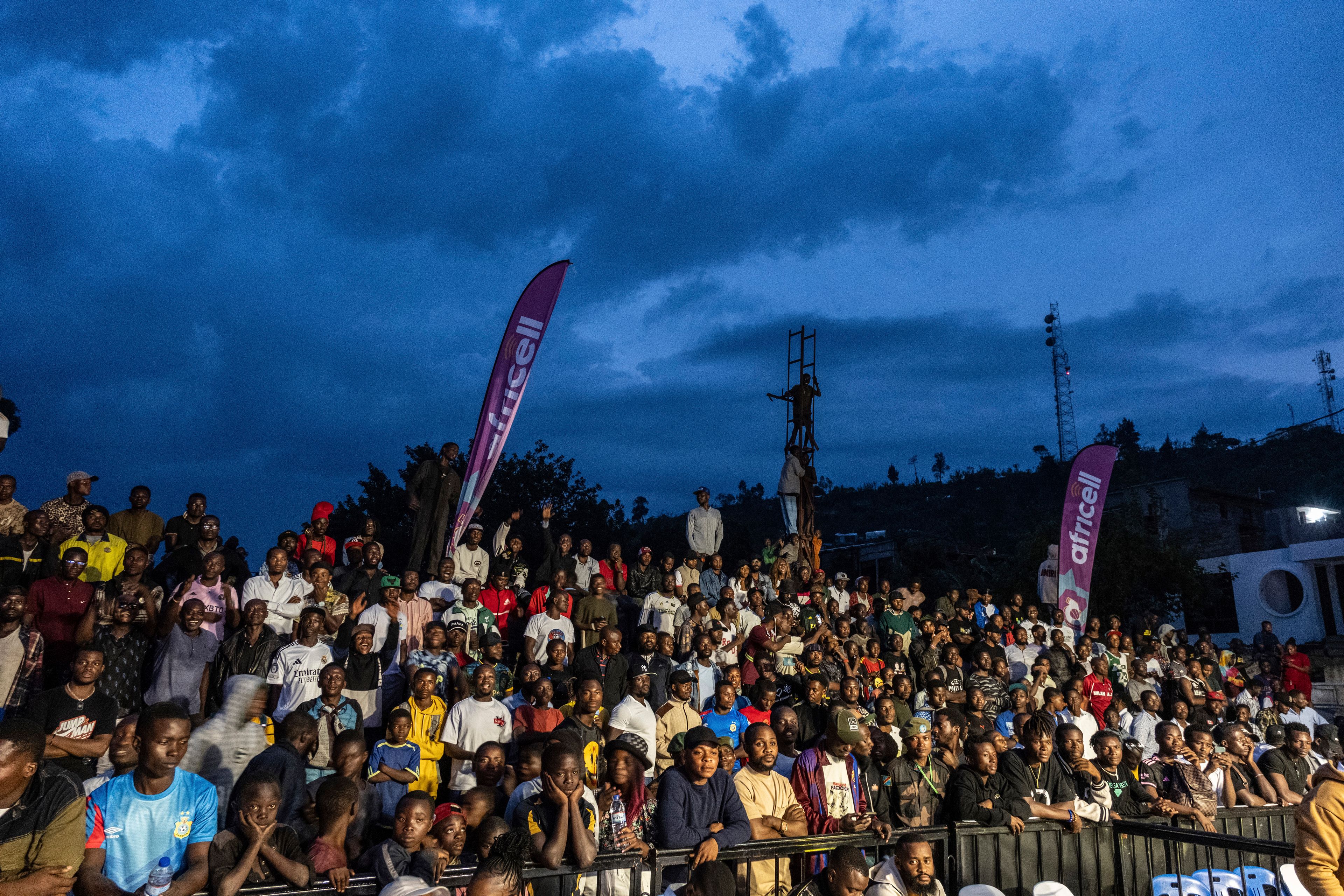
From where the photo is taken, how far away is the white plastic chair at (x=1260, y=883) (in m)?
5.65

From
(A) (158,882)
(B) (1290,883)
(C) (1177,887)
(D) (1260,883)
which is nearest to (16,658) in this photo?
(A) (158,882)

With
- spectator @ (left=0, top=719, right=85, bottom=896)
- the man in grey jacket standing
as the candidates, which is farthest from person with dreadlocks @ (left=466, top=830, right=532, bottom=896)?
the man in grey jacket standing

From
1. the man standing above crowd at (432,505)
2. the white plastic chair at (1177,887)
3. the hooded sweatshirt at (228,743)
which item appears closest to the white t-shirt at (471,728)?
the hooded sweatshirt at (228,743)

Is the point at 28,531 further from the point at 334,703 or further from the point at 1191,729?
the point at 1191,729

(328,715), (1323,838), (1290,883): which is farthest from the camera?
(328,715)

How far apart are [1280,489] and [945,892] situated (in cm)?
5701

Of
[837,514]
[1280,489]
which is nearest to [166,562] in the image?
[1280,489]

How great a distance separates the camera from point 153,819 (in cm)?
403

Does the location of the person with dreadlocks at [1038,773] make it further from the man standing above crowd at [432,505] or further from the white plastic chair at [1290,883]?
the man standing above crowd at [432,505]

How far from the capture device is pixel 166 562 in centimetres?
848

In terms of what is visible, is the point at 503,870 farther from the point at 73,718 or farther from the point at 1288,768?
the point at 1288,768

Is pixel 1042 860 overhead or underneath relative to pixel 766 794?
underneath

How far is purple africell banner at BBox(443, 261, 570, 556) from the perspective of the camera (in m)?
10.3

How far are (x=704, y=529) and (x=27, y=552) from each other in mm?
8538
